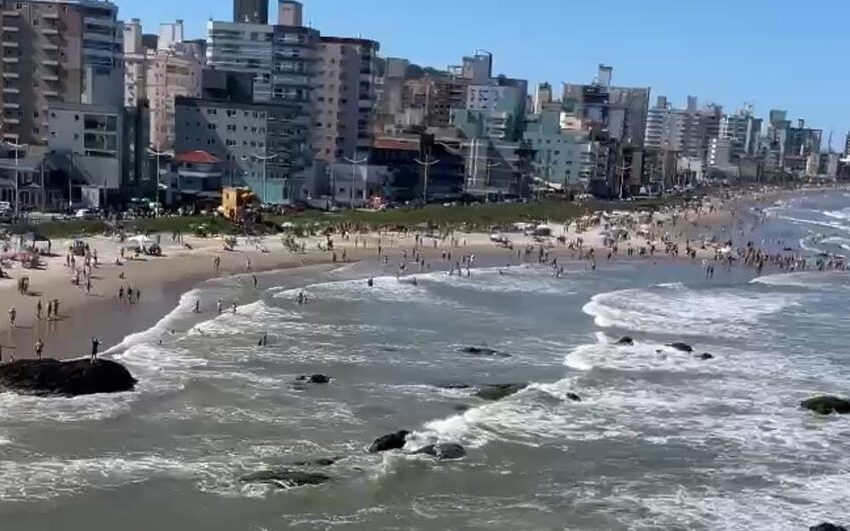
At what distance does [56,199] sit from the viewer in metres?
63.9

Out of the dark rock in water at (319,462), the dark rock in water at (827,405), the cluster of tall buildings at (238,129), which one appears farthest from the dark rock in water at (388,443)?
the cluster of tall buildings at (238,129)

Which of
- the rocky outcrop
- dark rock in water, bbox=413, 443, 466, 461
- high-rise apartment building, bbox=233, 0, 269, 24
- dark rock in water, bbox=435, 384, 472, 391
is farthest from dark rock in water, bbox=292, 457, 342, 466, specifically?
high-rise apartment building, bbox=233, 0, 269, 24

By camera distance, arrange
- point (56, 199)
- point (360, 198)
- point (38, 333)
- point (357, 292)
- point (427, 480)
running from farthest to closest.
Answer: point (360, 198) < point (56, 199) < point (357, 292) < point (38, 333) < point (427, 480)

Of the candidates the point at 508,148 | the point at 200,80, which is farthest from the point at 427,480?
the point at 508,148

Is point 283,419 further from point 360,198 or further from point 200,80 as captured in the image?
point 200,80

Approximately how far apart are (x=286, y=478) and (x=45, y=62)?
207 feet

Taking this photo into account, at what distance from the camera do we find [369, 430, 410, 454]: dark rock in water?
21172mm

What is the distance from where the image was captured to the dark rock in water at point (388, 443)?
21172mm

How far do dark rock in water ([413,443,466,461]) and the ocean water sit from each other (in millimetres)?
301

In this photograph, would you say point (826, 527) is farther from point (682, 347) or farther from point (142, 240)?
point (142, 240)

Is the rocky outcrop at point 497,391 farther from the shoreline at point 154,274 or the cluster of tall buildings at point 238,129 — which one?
the cluster of tall buildings at point 238,129

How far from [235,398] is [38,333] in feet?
28.6

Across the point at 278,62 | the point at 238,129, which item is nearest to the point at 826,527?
the point at 238,129

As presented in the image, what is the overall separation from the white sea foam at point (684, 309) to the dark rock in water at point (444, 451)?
18353mm
